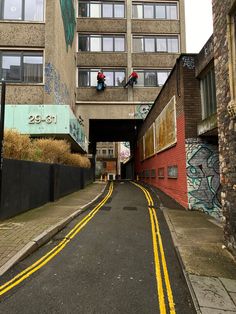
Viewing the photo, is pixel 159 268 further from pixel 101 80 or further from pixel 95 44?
pixel 95 44

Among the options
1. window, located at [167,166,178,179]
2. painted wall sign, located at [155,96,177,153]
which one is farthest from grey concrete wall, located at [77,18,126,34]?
window, located at [167,166,178,179]

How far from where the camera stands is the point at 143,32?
31.0 metres

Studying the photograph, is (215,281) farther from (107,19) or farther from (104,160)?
(104,160)

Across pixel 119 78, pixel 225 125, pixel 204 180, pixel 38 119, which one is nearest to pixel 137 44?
pixel 119 78

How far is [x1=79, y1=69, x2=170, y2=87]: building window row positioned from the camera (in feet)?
97.9

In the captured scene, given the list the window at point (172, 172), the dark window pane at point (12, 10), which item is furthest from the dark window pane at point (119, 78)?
the window at point (172, 172)

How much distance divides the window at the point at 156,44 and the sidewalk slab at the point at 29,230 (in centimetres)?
2523

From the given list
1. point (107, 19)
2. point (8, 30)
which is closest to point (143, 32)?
point (107, 19)

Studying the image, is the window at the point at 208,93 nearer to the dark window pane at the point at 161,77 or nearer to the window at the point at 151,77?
the window at the point at 151,77

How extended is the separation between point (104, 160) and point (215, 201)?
6906 cm

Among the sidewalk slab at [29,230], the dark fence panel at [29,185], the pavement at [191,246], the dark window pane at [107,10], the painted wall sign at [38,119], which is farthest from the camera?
the dark window pane at [107,10]

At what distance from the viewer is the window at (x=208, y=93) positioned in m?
10.6

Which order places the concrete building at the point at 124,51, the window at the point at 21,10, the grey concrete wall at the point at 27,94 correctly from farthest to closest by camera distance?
the concrete building at the point at 124,51 → the window at the point at 21,10 → the grey concrete wall at the point at 27,94

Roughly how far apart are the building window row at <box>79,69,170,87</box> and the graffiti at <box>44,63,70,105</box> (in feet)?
29.0
